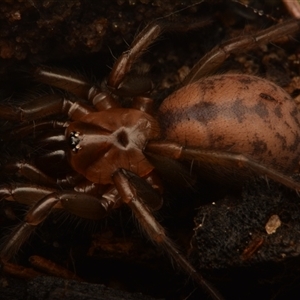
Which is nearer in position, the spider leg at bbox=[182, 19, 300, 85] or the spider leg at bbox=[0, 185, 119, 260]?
the spider leg at bbox=[0, 185, 119, 260]


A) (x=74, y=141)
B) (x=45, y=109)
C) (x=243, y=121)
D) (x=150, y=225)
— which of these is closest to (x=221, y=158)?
(x=243, y=121)

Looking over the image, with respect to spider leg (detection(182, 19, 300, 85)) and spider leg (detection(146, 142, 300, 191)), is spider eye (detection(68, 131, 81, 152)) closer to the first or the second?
spider leg (detection(146, 142, 300, 191))

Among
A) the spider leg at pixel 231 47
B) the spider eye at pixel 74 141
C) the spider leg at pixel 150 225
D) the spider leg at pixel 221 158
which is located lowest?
the spider leg at pixel 150 225

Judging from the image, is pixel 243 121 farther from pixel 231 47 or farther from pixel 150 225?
pixel 150 225

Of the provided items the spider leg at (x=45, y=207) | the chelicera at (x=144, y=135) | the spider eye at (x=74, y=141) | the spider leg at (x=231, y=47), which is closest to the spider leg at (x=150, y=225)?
the chelicera at (x=144, y=135)

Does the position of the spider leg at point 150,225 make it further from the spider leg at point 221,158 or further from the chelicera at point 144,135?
the spider leg at point 221,158

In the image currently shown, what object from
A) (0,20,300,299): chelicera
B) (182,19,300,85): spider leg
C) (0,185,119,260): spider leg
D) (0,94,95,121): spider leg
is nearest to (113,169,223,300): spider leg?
(0,20,300,299): chelicera

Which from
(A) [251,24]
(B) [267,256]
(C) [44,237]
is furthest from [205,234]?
(A) [251,24]
